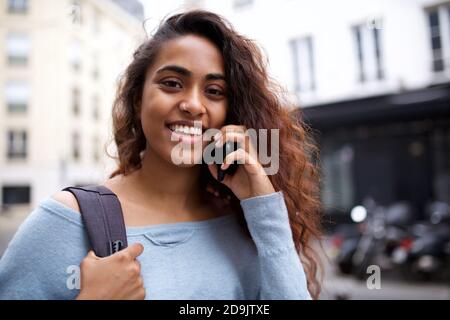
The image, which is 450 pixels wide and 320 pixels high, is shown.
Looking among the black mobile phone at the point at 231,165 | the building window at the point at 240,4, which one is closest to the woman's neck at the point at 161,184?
the black mobile phone at the point at 231,165

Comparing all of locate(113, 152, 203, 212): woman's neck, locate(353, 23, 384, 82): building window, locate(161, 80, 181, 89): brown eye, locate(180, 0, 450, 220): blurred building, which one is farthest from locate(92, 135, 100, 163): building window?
locate(353, 23, 384, 82): building window

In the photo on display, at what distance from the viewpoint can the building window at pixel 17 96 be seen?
5.27 feet

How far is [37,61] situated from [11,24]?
19 centimetres

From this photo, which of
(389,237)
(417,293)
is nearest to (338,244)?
(389,237)

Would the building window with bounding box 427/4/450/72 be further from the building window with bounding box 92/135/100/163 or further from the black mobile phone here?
the black mobile phone

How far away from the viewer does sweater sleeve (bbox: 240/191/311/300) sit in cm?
77

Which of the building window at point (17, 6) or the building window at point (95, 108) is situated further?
the building window at point (95, 108)

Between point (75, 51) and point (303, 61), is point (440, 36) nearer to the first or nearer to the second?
point (303, 61)

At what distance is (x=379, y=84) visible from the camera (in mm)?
5793

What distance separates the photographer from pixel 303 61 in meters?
5.82

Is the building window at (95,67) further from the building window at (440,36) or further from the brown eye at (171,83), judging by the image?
the building window at (440,36)

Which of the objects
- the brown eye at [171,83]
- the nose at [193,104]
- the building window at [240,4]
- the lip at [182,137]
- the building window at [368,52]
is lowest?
the lip at [182,137]

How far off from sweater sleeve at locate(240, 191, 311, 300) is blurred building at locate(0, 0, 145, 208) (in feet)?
2.98

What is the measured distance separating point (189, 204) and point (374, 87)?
5.74 m
